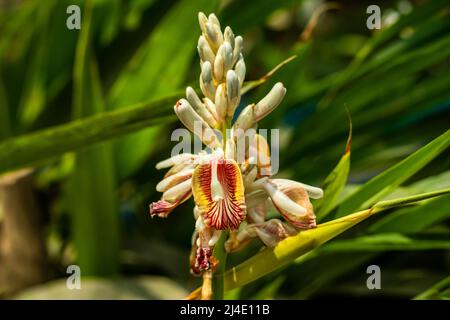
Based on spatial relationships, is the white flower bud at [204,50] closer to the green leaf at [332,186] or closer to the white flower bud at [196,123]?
the white flower bud at [196,123]

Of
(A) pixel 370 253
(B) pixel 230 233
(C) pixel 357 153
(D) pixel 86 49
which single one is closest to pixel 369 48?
(C) pixel 357 153

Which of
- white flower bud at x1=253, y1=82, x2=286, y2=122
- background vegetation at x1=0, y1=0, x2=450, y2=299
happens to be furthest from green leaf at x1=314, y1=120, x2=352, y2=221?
white flower bud at x1=253, y1=82, x2=286, y2=122

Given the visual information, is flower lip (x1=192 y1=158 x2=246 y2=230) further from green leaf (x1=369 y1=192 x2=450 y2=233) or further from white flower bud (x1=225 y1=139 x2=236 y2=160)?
green leaf (x1=369 y1=192 x2=450 y2=233)

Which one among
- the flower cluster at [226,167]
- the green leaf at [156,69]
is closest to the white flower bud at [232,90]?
the flower cluster at [226,167]

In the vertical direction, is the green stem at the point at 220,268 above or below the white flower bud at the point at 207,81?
below

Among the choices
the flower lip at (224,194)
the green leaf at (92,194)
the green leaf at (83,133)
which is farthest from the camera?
the green leaf at (92,194)

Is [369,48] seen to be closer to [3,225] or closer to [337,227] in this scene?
[337,227]
